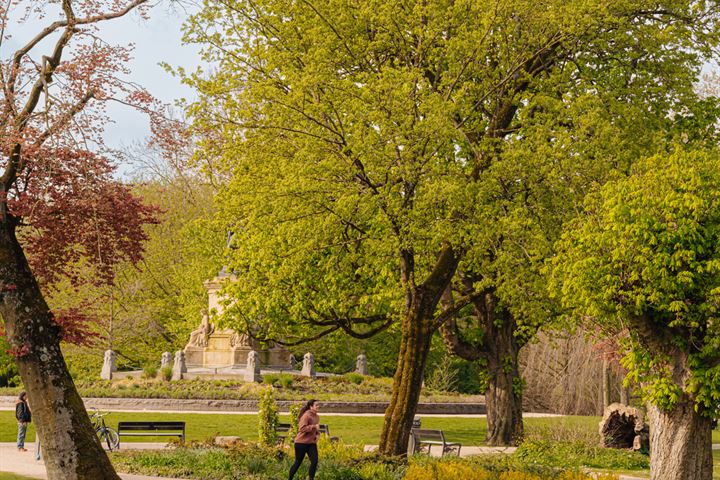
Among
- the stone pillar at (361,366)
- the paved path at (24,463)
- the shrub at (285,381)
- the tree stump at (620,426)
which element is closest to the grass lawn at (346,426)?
the tree stump at (620,426)

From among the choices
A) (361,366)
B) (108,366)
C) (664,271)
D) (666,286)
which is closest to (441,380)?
(361,366)

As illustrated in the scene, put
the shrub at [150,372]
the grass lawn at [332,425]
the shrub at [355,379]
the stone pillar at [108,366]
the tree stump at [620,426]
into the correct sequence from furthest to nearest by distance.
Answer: the stone pillar at [108,366] → the shrub at [355,379] → the shrub at [150,372] → the grass lawn at [332,425] → the tree stump at [620,426]

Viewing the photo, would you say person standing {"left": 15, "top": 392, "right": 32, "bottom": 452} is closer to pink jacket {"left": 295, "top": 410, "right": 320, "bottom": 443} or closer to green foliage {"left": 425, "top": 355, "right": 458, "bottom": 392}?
pink jacket {"left": 295, "top": 410, "right": 320, "bottom": 443}

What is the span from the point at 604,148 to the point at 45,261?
10.9m

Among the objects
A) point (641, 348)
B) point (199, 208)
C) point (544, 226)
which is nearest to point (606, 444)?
point (544, 226)

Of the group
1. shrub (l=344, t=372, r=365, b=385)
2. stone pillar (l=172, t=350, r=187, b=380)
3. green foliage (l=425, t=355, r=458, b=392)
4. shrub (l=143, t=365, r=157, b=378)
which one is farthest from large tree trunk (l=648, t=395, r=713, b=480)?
shrub (l=143, t=365, r=157, b=378)

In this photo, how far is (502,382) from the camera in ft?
76.4

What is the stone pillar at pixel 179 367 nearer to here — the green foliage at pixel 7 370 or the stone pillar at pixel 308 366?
the stone pillar at pixel 308 366

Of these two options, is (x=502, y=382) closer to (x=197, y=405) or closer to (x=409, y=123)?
(x=409, y=123)

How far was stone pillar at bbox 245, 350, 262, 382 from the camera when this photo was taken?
1368 inches

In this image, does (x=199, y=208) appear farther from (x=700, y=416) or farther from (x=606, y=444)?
(x=700, y=416)

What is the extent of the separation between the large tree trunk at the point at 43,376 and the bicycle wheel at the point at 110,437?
25.5 ft

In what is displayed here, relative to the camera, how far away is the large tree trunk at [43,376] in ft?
36.6

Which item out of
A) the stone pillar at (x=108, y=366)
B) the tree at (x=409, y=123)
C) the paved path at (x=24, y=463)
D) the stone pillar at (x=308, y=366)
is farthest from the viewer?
the stone pillar at (x=108, y=366)
